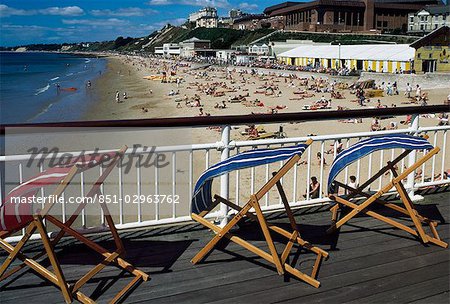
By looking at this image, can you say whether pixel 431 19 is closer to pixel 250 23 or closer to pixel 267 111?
pixel 250 23

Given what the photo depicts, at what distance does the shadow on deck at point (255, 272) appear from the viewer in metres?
3.20

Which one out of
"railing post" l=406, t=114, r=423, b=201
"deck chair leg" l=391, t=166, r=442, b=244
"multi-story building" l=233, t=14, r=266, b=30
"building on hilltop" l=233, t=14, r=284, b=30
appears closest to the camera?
"deck chair leg" l=391, t=166, r=442, b=244

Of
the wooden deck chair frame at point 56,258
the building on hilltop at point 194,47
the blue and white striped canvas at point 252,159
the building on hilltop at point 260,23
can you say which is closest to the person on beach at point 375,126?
the blue and white striped canvas at point 252,159

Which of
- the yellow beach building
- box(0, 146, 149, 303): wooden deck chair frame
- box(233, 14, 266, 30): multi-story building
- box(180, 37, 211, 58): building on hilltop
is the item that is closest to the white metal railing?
box(0, 146, 149, 303): wooden deck chair frame

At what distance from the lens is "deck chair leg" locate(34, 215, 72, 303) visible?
9.46 ft

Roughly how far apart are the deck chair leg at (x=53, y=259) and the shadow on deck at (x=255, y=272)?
12cm

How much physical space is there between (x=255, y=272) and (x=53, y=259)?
4.69 feet

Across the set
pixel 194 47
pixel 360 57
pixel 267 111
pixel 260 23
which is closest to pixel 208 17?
pixel 260 23

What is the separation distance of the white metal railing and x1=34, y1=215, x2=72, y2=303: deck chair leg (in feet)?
3.17

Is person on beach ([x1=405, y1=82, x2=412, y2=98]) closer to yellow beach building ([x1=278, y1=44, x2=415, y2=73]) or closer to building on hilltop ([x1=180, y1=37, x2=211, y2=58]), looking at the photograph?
yellow beach building ([x1=278, y1=44, x2=415, y2=73])

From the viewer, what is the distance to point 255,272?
356 cm

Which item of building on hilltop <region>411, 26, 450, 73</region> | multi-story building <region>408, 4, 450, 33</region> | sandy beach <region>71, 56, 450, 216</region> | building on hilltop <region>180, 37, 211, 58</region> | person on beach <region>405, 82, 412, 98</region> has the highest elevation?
multi-story building <region>408, 4, 450, 33</region>

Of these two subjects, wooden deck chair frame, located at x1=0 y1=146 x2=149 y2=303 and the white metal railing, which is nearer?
wooden deck chair frame, located at x1=0 y1=146 x2=149 y2=303

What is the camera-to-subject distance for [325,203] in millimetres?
5164
